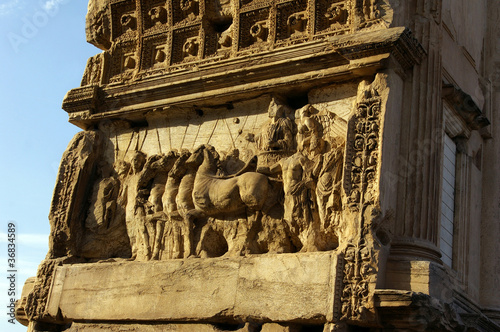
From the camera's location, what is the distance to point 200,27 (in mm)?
8945

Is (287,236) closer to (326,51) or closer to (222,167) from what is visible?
(222,167)

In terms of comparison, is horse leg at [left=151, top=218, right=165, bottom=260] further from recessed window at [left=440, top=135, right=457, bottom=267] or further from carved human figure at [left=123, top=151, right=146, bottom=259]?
recessed window at [left=440, top=135, right=457, bottom=267]

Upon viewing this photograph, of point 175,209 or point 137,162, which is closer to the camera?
point 175,209

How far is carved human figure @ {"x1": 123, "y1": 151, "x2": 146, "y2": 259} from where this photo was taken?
8438 millimetres

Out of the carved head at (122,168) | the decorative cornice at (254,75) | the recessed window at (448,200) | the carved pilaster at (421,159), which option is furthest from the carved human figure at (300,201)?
the carved head at (122,168)

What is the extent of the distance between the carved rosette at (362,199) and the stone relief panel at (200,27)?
993 mm

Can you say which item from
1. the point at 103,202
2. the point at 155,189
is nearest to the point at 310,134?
the point at 155,189

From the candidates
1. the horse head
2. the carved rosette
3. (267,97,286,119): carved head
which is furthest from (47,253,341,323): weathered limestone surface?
(267,97,286,119): carved head

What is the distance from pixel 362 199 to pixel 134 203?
2.93 m

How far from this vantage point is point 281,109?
311 inches

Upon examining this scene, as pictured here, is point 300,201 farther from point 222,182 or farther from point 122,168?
point 122,168

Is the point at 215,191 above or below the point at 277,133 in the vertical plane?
below

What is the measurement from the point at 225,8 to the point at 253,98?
1371mm

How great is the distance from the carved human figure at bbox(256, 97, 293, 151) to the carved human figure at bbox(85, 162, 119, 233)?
2023 millimetres
